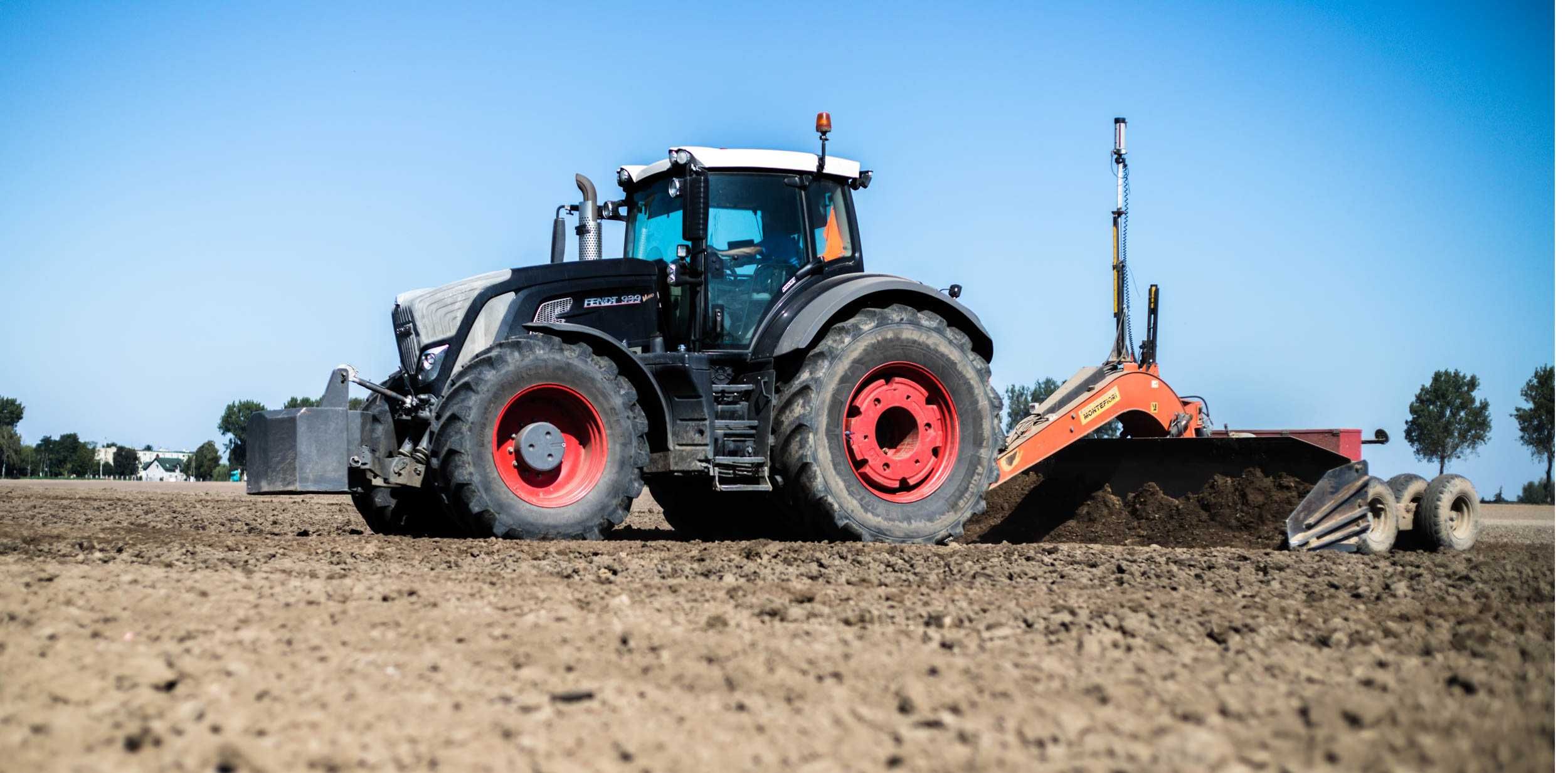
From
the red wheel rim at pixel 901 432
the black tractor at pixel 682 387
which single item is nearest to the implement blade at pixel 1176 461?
the black tractor at pixel 682 387

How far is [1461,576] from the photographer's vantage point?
20.7 feet

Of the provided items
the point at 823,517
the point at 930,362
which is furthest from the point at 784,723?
the point at 930,362

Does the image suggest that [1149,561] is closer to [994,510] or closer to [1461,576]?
[1461,576]

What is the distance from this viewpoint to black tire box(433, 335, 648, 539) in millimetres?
6820

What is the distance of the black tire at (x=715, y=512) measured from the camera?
8758 mm

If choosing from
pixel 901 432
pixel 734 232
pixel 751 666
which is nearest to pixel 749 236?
pixel 734 232

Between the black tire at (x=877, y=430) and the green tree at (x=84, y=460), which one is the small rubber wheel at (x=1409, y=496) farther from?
the green tree at (x=84, y=460)

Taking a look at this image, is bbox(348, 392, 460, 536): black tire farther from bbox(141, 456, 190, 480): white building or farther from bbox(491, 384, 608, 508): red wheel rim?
bbox(141, 456, 190, 480): white building

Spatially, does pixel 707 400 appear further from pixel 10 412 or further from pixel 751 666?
pixel 10 412

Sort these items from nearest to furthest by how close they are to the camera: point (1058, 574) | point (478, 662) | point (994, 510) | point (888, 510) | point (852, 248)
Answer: point (478, 662) < point (1058, 574) < point (888, 510) < point (852, 248) < point (994, 510)

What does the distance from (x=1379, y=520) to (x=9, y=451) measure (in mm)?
87310

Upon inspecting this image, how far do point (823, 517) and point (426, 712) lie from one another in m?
4.67

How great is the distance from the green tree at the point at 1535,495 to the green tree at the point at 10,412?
9096cm

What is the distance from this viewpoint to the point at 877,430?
8156mm
